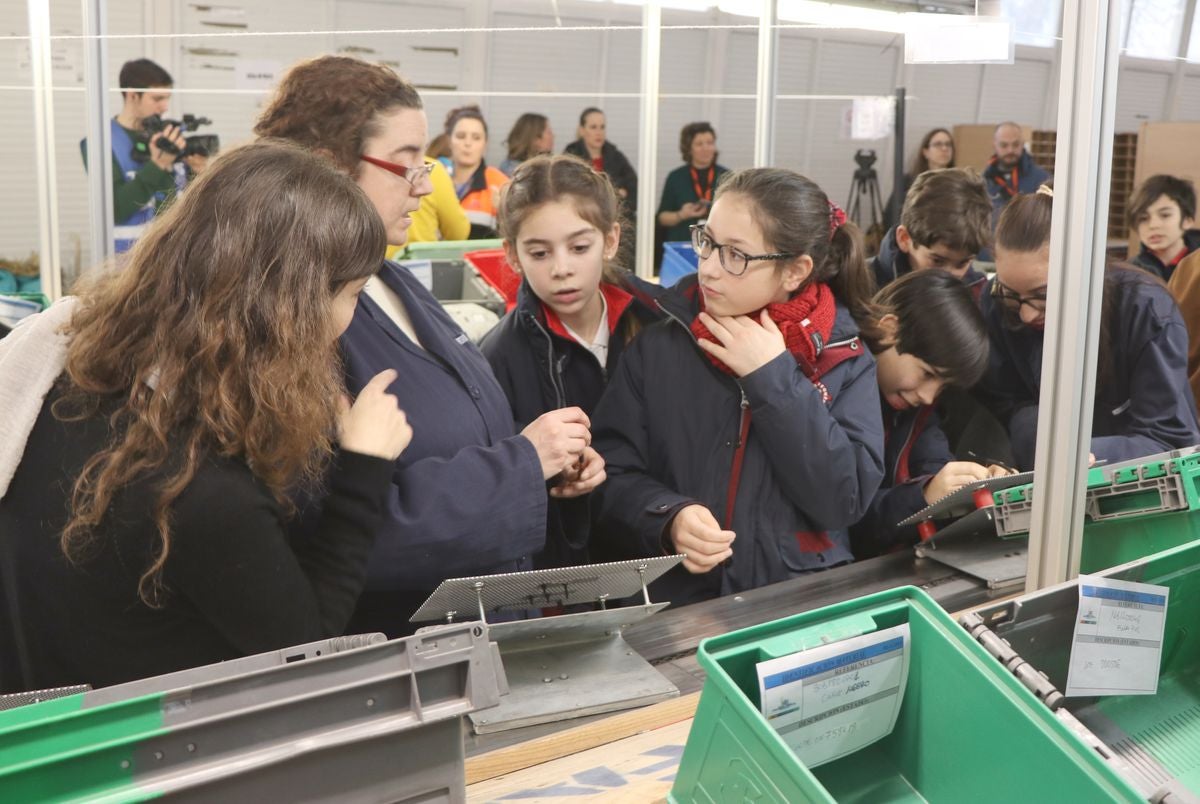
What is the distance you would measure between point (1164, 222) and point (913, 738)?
3.85 ft

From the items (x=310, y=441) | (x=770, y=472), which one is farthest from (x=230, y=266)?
(x=770, y=472)

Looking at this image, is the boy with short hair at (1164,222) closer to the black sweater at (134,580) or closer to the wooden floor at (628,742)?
the wooden floor at (628,742)

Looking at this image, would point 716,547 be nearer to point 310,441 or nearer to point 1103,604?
point 1103,604

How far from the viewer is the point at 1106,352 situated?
1.45 m

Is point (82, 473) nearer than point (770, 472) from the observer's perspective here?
Yes

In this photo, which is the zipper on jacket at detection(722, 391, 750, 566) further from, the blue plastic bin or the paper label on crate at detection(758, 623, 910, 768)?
the blue plastic bin

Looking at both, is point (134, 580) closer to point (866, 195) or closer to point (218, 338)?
point (218, 338)

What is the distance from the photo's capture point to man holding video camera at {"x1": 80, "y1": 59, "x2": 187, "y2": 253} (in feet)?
9.81

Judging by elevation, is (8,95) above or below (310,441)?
above

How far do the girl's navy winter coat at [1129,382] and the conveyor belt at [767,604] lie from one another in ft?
0.73

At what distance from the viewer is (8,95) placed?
4020mm

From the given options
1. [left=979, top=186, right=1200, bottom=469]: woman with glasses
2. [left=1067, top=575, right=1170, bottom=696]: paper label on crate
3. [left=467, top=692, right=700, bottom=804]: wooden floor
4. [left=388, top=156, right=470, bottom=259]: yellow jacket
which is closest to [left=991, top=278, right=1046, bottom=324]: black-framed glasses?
[left=979, top=186, right=1200, bottom=469]: woman with glasses

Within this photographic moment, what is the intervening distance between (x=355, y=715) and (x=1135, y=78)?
1382mm

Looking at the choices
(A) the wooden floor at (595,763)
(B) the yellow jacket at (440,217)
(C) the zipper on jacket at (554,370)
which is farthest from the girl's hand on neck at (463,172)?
(A) the wooden floor at (595,763)
